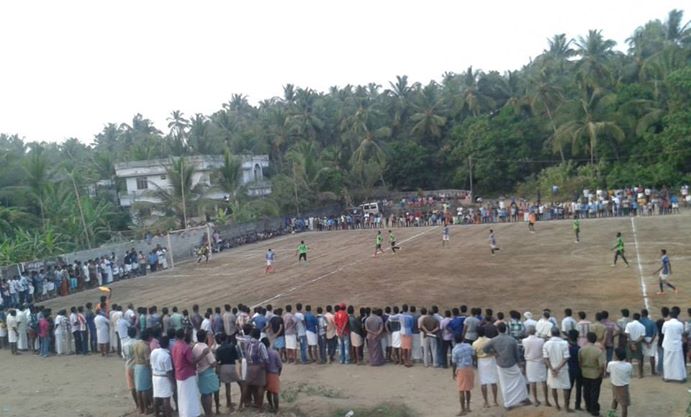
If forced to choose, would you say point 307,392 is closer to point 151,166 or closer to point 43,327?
point 43,327

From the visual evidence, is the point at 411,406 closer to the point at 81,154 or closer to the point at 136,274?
the point at 136,274

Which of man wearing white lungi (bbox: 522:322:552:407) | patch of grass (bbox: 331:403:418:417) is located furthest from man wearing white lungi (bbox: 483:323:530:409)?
patch of grass (bbox: 331:403:418:417)

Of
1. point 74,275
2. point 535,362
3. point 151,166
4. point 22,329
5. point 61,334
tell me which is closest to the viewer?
point 535,362

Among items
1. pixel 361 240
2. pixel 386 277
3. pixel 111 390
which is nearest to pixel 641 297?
pixel 386 277

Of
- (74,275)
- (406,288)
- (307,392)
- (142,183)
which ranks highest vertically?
(142,183)

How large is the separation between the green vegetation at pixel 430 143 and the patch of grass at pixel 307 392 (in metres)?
23.1

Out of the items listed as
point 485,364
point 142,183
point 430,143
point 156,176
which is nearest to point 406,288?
point 485,364

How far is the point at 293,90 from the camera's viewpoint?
246 feet

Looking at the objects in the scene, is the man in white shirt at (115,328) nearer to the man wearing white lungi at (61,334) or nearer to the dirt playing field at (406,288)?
the dirt playing field at (406,288)

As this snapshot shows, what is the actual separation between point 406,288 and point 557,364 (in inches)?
489

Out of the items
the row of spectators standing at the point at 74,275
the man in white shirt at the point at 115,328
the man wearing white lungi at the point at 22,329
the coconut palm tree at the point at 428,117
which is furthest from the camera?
the coconut palm tree at the point at 428,117

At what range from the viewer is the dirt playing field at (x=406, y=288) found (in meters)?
12.3

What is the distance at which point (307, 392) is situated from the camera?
40.3 ft

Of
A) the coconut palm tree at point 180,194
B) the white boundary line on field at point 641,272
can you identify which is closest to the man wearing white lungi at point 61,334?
the white boundary line on field at point 641,272
